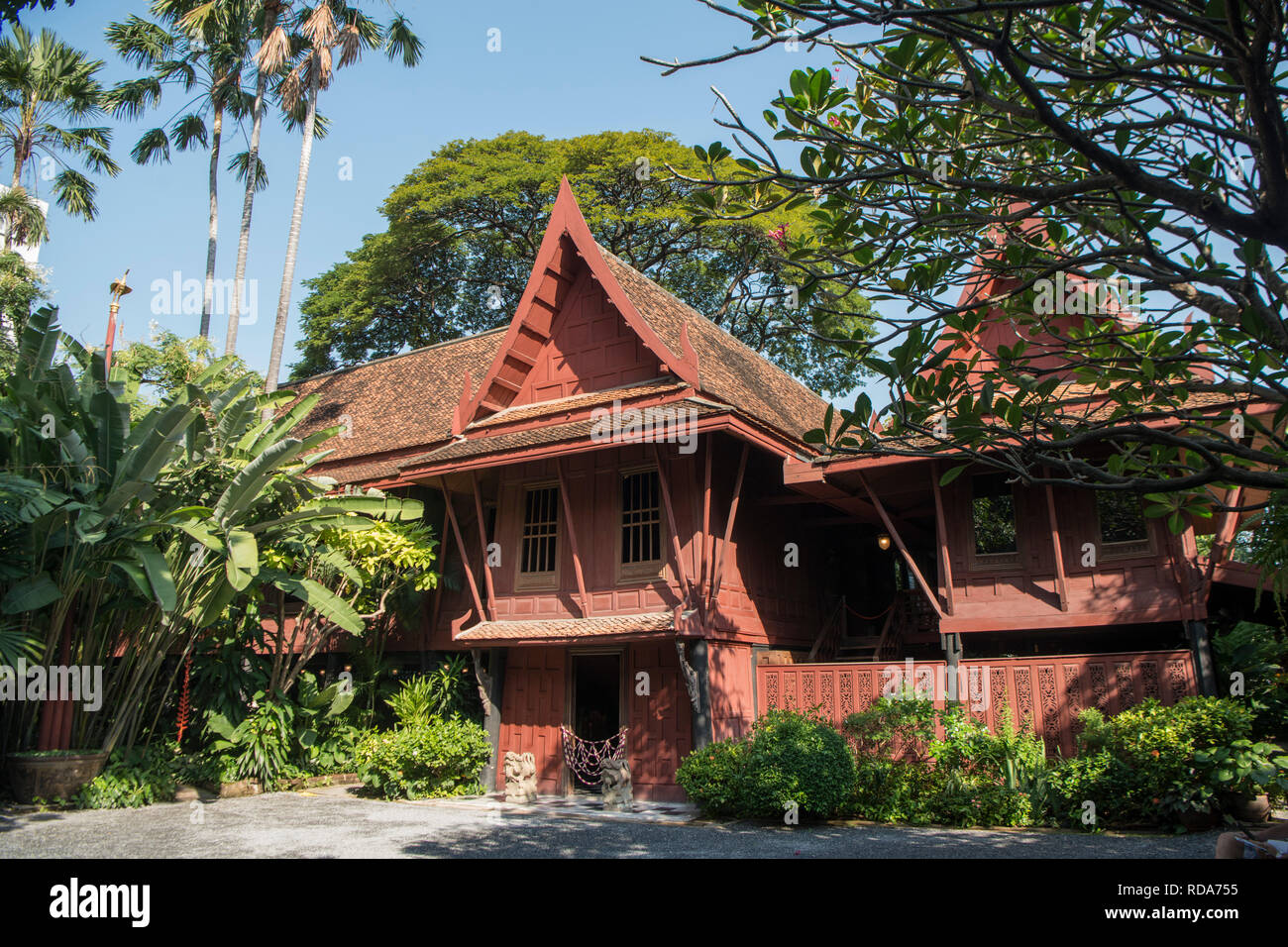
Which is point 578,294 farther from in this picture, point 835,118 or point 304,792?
point 835,118

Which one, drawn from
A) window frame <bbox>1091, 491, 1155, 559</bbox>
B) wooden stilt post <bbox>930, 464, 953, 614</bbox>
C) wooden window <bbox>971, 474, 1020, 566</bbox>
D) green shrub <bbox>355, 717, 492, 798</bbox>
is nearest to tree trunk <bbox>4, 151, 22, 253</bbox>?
green shrub <bbox>355, 717, 492, 798</bbox>

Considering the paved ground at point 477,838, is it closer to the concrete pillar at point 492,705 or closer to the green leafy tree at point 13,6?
the concrete pillar at point 492,705

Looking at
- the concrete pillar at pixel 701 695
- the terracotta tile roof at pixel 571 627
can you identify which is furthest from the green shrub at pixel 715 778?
the terracotta tile roof at pixel 571 627

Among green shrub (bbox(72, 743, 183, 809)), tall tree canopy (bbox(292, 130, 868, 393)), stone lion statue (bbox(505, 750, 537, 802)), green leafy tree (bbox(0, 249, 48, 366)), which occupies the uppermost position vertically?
tall tree canopy (bbox(292, 130, 868, 393))

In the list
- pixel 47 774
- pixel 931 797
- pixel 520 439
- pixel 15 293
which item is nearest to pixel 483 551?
pixel 520 439

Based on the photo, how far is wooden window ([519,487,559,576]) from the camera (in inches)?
632

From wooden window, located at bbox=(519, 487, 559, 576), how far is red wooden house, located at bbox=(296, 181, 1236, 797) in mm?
42

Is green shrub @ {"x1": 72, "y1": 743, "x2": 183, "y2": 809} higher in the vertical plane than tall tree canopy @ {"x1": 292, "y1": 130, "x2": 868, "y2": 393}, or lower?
lower

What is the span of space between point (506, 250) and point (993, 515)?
69.7 feet

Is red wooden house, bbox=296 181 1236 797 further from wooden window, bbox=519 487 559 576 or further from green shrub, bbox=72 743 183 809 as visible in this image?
green shrub, bbox=72 743 183 809

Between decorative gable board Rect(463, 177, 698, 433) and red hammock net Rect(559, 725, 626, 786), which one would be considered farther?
decorative gable board Rect(463, 177, 698, 433)

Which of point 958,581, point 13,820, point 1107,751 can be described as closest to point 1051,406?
point 1107,751

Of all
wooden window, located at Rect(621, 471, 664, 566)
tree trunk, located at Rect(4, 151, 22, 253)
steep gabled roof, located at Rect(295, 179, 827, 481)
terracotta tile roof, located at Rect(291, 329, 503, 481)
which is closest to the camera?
wooden window, located at Rect(621, 471, 664, 566)

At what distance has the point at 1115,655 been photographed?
1154cm
